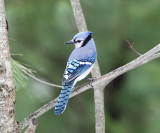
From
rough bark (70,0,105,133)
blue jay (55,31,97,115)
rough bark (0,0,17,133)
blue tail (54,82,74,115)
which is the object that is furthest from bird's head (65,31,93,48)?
rough bark (0,0,17,133)

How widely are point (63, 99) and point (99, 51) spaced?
1699 millimetres

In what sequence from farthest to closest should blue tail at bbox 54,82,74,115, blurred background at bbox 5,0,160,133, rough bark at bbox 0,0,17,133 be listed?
1. blurred background at bbox 5,0,160,133
2. blue tail at bbox 54,82,74,115
3. rough bark at bbox 0,0,17,133

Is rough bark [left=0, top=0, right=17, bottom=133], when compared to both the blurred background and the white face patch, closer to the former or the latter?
the white face patch

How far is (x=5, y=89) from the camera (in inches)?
68.9

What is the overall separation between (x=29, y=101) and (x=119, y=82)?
111 cm

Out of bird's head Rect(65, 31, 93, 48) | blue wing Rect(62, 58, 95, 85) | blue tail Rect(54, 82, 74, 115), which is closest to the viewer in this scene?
blue tail Rect(54, 82, 74, 115)

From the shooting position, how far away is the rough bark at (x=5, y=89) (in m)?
1.75

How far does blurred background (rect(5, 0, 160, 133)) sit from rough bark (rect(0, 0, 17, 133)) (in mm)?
1745

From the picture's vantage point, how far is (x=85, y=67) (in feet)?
7.83

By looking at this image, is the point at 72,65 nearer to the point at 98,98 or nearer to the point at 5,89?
the point at 98,98

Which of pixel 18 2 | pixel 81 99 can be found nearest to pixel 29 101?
pixel 81 99

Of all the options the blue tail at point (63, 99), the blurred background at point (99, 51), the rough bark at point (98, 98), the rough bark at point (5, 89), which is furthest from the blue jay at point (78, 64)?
the blurred background at point (99, 51)

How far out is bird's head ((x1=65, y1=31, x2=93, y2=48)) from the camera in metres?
2.38

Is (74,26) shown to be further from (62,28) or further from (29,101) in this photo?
(29,101)
